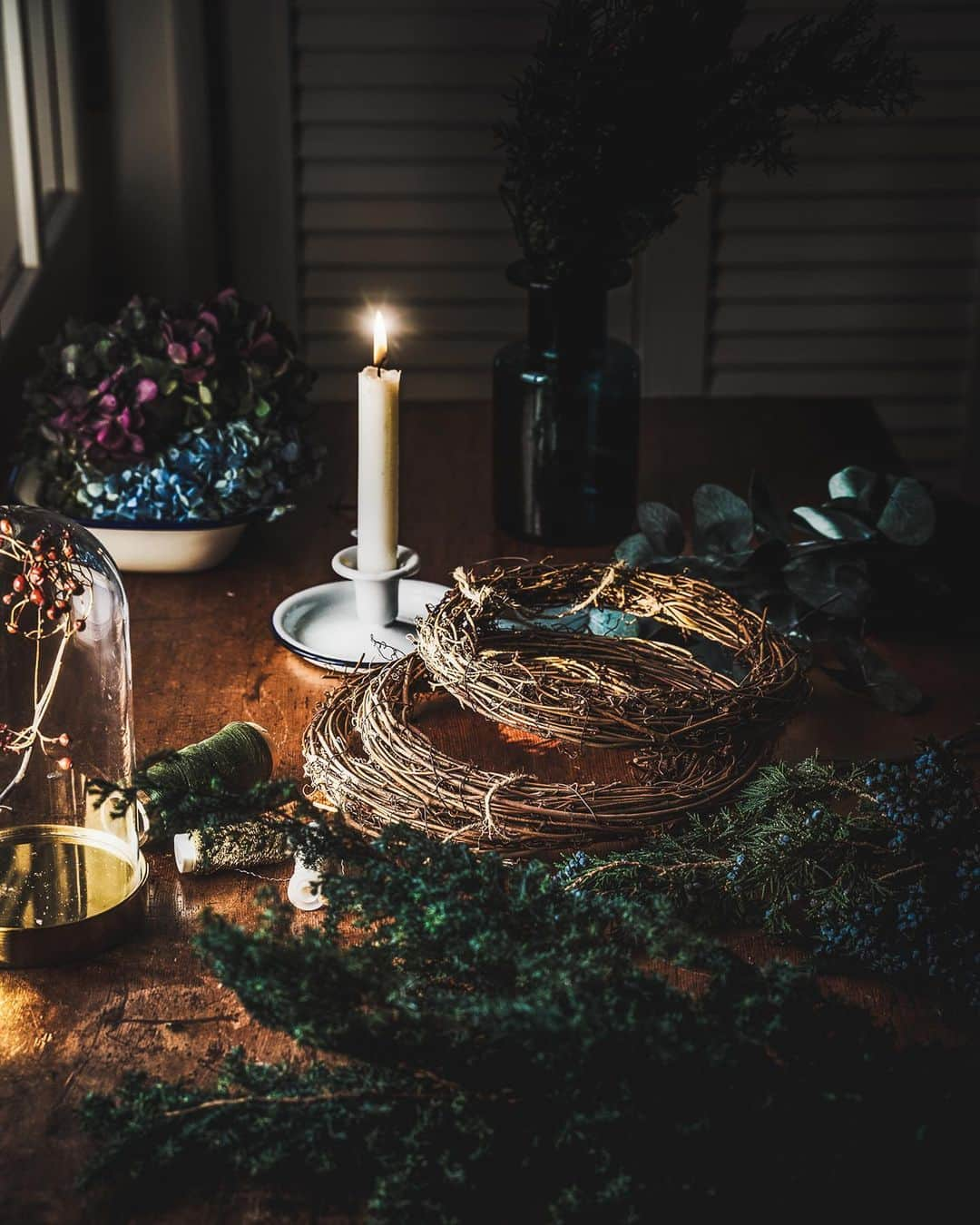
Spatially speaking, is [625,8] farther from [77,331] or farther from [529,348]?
[77,331]

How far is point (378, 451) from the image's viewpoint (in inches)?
41.0

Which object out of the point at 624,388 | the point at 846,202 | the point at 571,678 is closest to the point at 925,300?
the point at 846,202

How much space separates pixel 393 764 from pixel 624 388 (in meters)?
0.62

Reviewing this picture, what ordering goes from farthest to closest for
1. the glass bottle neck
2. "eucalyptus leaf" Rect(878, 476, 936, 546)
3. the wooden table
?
the glass bottle neck < "eucalyptus leaf" Rect(878, 476, 936, 546) < the wooden table

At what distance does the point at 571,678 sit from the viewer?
89cm

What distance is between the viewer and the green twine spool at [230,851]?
2.71ft

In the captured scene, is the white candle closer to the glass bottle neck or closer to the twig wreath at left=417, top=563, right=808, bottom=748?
the twig wreath at left=417, top=563, right=808, bottom=748

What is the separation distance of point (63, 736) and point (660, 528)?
0.57 m

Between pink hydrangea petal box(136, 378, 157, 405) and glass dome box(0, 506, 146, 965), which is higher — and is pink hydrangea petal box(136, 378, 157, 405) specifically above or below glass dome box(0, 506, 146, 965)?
above

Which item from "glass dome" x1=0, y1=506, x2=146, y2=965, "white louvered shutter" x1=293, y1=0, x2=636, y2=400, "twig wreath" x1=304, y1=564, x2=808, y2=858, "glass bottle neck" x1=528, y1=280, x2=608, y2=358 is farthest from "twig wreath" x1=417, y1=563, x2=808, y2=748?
"white louvered shutter" x1=293, y1=0, x2=636, y2=400

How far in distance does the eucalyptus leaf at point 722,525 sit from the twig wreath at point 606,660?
4.2 inches

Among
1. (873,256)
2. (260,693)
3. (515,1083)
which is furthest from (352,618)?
(873,256)

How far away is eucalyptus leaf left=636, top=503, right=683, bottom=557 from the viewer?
1.20m

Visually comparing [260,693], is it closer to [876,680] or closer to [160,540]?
[160,540]
